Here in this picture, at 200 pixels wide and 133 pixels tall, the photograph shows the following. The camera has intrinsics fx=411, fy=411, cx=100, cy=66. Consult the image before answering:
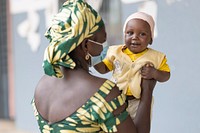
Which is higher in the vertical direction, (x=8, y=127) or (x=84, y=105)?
(x=84, y=105)

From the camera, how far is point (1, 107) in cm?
748

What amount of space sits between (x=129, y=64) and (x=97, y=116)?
588 millimetres

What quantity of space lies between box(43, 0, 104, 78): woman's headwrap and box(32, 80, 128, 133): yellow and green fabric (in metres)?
0.19

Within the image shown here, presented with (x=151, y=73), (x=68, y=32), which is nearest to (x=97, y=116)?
(x=68, y=32)

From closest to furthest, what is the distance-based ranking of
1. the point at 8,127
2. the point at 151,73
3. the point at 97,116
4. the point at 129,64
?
the point at 97,116 < the point at 151,73 < the point at 129,64 < the point at 8,127

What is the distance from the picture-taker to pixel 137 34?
225 centimetres

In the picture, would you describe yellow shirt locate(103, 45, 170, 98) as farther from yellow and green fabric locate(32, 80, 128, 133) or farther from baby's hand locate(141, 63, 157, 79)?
yellow and green fabric locate(32, 80, 128, 133)

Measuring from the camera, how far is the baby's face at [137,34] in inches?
88.4

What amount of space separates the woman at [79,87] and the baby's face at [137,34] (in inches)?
13.9

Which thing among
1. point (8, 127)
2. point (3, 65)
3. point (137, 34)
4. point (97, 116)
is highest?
point (137, 34)

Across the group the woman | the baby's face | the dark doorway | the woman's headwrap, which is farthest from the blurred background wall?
the woman's headwrap

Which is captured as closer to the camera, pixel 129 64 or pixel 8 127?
pixel 129 64

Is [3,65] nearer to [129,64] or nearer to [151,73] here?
[129,64]

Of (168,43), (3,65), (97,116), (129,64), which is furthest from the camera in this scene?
(3,65)
